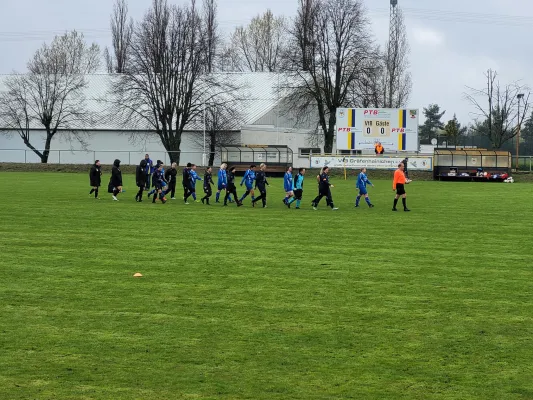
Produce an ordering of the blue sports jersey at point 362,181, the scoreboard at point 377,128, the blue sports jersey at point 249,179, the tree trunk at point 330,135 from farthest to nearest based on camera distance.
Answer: the tree trunk at point 330,135 < the scoreboard at point 377,128 < the blue sports jersey at point 249,179 < the blue sports jersey at point 362,181

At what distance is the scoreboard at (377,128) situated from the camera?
189ft

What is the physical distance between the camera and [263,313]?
11.1m

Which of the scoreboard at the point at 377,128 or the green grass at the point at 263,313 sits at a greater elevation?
the scoreboard at the point at 377,128

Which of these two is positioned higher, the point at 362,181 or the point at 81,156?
the point at 81,156

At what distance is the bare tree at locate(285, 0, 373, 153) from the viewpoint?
71.0 meters

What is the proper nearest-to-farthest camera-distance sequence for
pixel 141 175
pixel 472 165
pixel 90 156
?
pixel 141 175
pixel 472 165
pixel 90 156

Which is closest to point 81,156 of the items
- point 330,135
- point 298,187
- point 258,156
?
point 258,156

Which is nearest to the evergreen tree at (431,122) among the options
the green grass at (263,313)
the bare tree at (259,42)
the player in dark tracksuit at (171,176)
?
the bare tree at (259,42)

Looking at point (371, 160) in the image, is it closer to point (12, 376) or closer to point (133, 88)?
point (133, 88)

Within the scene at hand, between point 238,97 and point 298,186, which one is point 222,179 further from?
point 238,97

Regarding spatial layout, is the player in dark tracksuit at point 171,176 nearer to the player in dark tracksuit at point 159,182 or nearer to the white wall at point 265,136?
the player in dark tracksuit at point 159,182

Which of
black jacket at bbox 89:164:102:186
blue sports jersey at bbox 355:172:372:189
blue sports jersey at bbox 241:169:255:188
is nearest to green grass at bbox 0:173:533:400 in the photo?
blue sports jersey at bbox 355:172:372:189

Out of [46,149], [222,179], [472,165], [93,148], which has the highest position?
[93,148]

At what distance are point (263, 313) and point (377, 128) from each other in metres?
47.9
